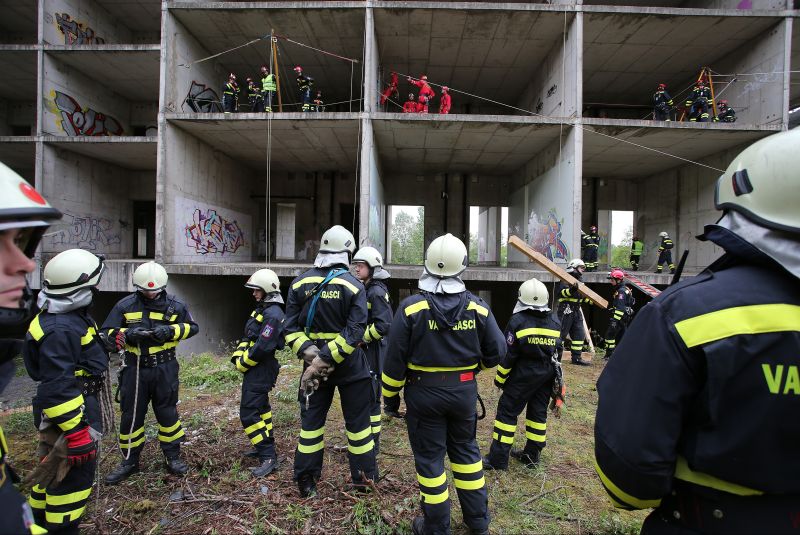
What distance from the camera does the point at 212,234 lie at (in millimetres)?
12969

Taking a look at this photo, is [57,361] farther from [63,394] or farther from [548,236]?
[548,236]

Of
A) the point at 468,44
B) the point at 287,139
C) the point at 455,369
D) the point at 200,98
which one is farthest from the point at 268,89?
the point at 455,369

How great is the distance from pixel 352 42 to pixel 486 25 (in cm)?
409

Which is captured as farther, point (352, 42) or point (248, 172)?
point (248, 172)

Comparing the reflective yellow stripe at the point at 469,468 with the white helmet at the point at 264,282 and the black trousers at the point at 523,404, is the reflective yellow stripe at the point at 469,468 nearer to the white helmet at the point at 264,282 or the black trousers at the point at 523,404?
the black trousers at the point at 523,404

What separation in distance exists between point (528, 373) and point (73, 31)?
657 inches

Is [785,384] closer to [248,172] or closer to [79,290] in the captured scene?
[79,290]

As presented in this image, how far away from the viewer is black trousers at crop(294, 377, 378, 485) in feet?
10.8

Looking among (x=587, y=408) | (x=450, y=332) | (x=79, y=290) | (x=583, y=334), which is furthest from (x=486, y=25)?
(x=79, y=290)

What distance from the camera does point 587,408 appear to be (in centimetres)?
572

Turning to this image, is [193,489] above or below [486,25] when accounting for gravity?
below

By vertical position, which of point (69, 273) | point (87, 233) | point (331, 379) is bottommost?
point (331, 379)

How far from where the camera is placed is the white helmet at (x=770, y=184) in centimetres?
105

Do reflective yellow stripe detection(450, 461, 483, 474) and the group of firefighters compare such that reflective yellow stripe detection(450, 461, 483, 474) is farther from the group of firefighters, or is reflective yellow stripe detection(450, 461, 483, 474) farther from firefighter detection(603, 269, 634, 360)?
firefighter detection(603, 269, 634, 360)
